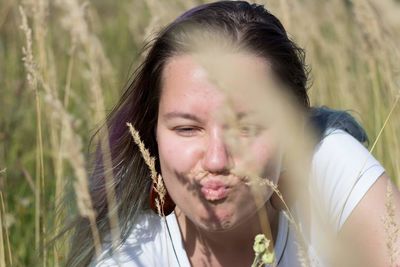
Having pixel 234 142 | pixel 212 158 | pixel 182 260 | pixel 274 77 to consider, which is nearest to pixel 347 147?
pixel 274 77

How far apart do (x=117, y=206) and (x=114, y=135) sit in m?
0.19

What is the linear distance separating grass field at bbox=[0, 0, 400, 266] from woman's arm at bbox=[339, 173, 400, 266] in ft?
0.26

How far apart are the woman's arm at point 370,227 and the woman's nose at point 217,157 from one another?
1.68 feet

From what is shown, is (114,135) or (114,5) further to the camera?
(114,5)

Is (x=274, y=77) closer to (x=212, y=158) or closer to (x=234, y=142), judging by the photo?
(x=212, y=158)

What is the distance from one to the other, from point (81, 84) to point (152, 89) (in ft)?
6.80

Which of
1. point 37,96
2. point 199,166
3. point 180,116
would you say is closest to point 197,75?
point 180,116

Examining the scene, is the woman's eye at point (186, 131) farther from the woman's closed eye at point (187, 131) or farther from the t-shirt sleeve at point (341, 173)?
the t-shirt sleeve at point (341, 173)

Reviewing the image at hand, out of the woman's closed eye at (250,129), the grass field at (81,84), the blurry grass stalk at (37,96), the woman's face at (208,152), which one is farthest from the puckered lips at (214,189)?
the blurry grass stalk at (37,96)

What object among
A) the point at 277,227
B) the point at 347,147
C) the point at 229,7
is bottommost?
the point at 277,227

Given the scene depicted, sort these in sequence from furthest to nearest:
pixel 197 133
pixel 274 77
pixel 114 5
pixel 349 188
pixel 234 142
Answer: pixel 114 5 < pixel 349 188 < pixel 274 77 < pixel 197 133 < pixel 234 142

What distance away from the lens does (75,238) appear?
2043 millimetres

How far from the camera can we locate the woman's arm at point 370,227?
1.91m

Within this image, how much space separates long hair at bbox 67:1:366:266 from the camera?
189 centimetres
